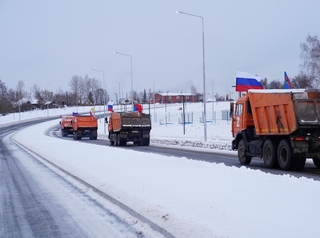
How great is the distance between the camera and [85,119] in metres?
57.4

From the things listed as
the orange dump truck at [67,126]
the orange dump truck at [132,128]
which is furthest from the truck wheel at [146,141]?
the orange dump truck at [67,126]

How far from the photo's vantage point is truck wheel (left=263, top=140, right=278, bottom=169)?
17.8m

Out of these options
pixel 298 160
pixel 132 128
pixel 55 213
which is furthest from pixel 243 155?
pixel 132 128

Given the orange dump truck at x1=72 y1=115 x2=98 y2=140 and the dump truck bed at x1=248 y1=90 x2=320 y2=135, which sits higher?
the dump truck bed at x1=248 y1=90 x2=320 y2=135

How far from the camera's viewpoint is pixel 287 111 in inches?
659

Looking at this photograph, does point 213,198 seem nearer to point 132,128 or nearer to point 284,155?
point 284,155

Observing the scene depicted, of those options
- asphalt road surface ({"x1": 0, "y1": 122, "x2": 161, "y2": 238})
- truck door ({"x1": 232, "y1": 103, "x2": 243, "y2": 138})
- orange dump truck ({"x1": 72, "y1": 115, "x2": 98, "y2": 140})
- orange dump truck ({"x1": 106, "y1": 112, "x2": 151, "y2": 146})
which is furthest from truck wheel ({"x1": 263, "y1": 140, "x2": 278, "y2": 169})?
orange dump truck ({"x1": 72, "y1": 115, "x2": 98, "y2": 140})

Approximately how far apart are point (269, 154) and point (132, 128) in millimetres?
22040

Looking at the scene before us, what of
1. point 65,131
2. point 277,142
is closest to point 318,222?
point 277,142

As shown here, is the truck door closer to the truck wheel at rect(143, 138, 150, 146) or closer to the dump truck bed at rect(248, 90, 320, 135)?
the dump truck bed at rect(248, 90, 320, 135)

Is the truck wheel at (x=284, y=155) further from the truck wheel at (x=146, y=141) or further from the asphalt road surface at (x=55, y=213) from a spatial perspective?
the truck wheel at (x=146, y=141)

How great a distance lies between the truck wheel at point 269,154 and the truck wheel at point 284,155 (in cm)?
28

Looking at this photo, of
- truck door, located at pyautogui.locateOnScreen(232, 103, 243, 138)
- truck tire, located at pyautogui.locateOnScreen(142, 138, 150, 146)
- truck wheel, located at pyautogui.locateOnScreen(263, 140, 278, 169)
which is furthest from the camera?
truck tire, located at pyautogui.locateOnScreen(142, 138, 150, 146)

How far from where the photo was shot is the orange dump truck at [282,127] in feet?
53.9
